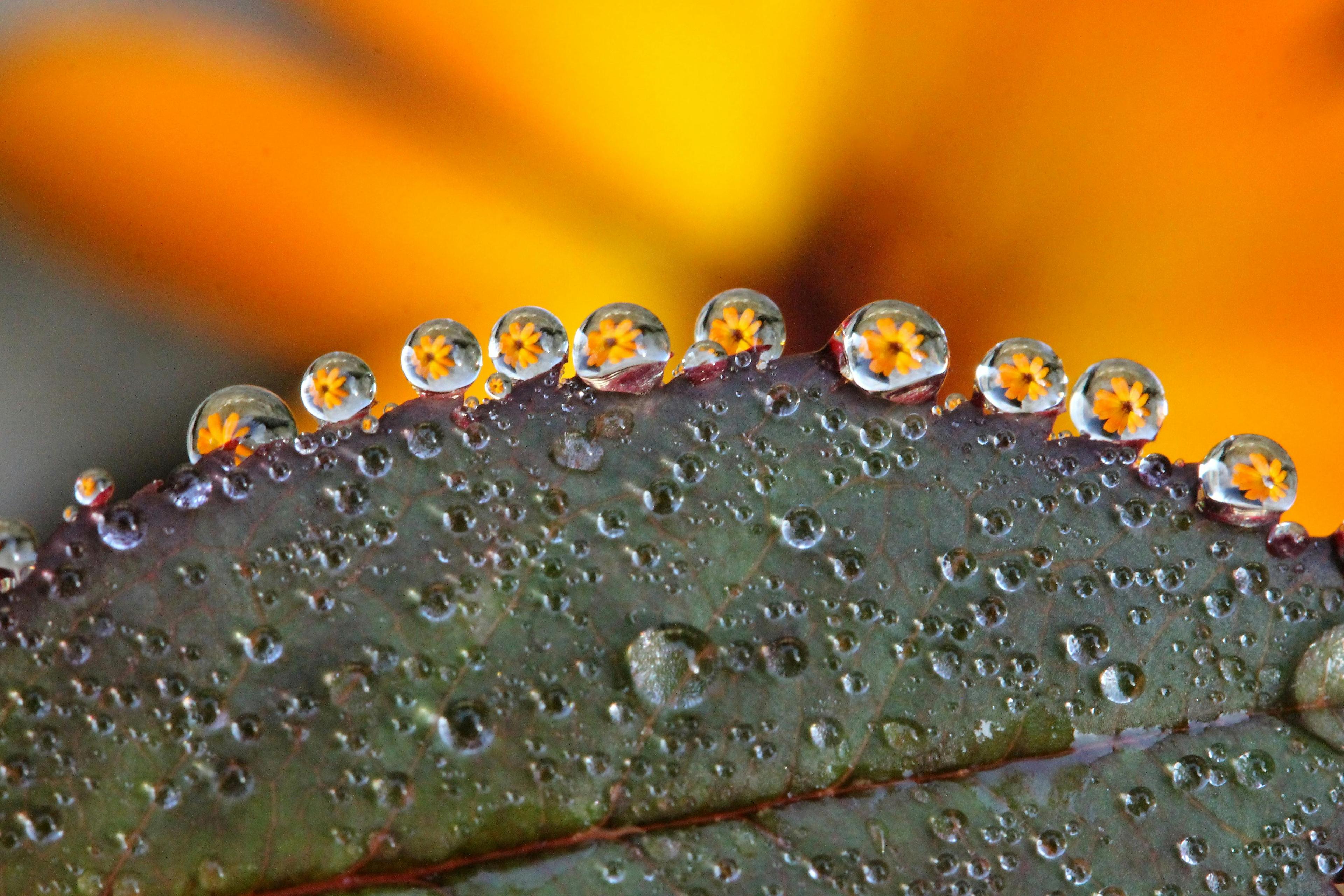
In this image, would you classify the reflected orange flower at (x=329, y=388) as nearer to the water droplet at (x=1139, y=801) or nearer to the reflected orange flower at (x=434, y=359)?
the reflected orange flower at (x=434, y=359)

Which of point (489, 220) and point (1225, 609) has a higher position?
point (489, 220)

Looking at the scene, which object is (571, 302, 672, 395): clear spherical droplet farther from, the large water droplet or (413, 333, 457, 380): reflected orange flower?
the large water droplet

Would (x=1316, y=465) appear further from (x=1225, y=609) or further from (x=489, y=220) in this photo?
(x=489, y=220)

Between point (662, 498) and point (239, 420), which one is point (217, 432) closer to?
point (239, 420)

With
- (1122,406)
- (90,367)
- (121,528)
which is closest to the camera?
(121,528)

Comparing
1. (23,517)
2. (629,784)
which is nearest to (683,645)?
(629,784)

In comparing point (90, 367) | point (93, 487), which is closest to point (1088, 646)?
point (93, 487)
